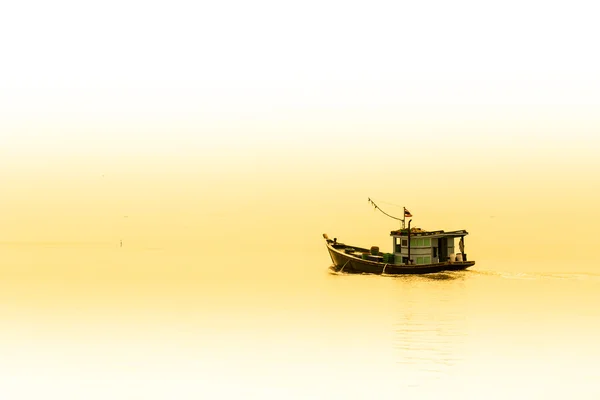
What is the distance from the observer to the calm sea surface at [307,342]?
26.1 meters

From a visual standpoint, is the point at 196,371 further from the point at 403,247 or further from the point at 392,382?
the point at 403,247

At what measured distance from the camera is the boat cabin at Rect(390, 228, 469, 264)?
231 ft

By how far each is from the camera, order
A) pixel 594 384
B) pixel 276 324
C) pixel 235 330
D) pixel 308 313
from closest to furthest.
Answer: pixel 594 384 → pixel 235 330 → pixel 276 324 → pixel 308 313

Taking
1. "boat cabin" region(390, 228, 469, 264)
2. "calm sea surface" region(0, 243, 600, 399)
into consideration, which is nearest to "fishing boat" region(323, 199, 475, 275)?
"boat cabin" region(390, 228, 469, 264)

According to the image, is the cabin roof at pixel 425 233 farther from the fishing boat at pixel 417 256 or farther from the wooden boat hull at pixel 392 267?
the wooden boat hull at pixel 392 267

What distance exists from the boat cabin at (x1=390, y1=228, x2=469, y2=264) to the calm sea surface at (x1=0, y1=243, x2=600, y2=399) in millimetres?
5471

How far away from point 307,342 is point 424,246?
3714 centimetres

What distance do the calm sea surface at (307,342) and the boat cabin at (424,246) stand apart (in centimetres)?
547

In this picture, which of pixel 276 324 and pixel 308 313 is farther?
pixel 308 313

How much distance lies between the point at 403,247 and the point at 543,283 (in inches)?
501

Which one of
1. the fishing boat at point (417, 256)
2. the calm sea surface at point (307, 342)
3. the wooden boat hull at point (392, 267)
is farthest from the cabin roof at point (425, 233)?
the calm sea surface at point (307, 342)

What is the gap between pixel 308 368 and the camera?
95.1 feet

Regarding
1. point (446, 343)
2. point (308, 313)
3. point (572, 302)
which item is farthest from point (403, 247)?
point (446, 343)

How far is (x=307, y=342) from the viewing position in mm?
35188
